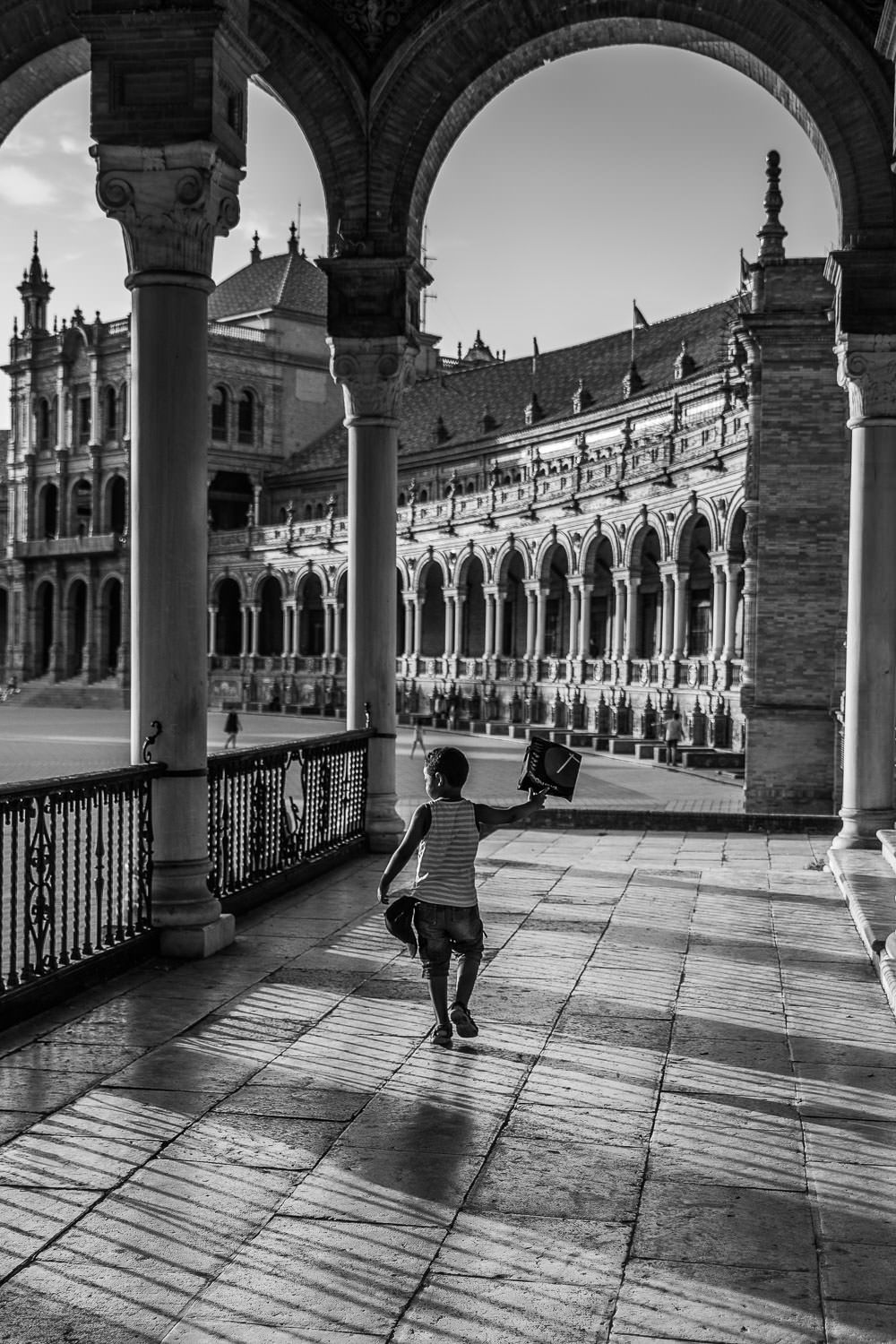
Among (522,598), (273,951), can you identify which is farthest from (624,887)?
(522,598)

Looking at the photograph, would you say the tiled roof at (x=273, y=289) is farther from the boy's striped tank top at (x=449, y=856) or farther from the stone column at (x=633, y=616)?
the boy's striped tank top at (x=449, y=856)

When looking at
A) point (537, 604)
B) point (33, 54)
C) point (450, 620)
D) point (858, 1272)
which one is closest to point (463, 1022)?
point (858, 1272)

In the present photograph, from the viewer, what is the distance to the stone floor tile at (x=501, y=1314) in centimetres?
339

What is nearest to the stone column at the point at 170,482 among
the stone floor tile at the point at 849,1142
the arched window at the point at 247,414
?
the stone floor tile at the point at 849,1142

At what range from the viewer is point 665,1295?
142 inches

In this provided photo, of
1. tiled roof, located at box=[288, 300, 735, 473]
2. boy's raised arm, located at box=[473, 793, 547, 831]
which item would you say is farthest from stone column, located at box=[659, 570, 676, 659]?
boy's raised arm, located at box=[473, 793, 547, 831]

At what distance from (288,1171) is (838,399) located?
1922 centimetres

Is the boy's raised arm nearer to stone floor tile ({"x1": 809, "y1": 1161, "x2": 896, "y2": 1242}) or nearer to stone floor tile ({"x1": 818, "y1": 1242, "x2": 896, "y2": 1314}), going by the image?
stone floor tile ({"x1": 809, "y1": 1161, "x2": 896, "y2": 1242})

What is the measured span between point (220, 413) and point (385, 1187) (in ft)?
282

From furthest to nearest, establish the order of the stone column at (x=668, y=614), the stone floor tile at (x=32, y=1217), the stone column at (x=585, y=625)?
the stone column at (x=585, y=625), the stone column at (x=668, y=614), the stone floor tile at (x=32, y=1217)

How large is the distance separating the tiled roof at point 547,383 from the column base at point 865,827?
38282 millimetres

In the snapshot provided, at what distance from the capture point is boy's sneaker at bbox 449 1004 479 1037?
6062 millimetres

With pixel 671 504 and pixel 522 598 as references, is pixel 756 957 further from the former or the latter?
pixel 522 598

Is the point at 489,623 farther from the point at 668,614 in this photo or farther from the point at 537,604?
the point at 668,614
